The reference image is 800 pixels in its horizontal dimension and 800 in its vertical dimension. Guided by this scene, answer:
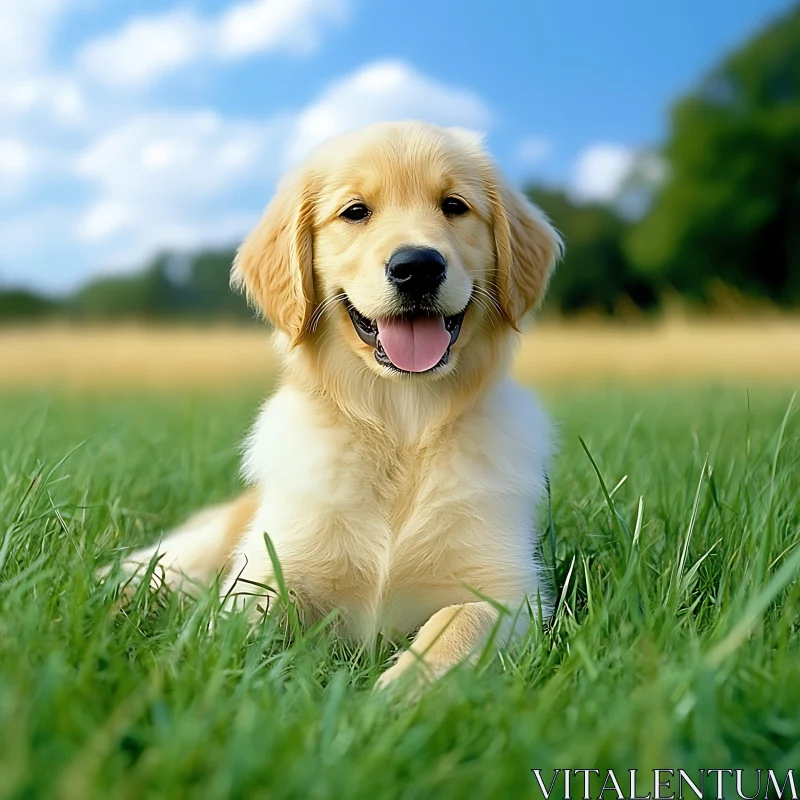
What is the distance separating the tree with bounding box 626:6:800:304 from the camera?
105 ft

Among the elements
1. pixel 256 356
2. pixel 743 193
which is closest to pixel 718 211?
pixel 743 193

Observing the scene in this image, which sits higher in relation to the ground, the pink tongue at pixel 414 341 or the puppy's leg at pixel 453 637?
the pink tongue at pixel 414 341

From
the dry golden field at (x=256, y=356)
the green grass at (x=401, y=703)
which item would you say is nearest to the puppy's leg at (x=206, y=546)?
the green grass at (x=401, y=703)

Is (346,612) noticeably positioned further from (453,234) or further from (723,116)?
(723,116)

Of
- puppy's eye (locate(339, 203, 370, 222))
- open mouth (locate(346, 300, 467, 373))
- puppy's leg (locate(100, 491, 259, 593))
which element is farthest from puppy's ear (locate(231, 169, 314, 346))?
puppy's leg (locate(100, 491, 259, 593))

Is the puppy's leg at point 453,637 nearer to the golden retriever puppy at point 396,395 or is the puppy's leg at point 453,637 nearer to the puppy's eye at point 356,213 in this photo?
the golden retriever puppy at point 396,395

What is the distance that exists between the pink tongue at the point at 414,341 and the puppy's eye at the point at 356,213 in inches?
14.7

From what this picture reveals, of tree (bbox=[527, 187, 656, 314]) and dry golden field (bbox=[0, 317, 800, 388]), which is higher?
tree (bbox=[527, 187, 656, 314])

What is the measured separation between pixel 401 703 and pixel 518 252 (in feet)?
5.74

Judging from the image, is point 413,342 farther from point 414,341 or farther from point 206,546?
point 206,546

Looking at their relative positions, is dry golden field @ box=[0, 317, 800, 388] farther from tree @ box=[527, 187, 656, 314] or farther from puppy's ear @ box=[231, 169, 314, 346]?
tree @ box=[527, 187, 656, 314]

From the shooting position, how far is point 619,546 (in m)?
2.71

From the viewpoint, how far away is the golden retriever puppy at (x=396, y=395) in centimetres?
286

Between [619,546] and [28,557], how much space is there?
1.68 metres
